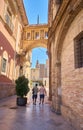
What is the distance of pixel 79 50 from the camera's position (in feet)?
19.0

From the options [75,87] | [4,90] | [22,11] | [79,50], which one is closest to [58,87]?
[75,87]

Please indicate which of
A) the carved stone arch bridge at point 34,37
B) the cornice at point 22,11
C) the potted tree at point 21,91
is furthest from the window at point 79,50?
the carved stone arch bridge at point 34,37

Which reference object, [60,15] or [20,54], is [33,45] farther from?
[60,15]

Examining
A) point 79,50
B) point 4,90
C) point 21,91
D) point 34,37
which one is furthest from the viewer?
point 34,37

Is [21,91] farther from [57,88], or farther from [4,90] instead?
[4,90]

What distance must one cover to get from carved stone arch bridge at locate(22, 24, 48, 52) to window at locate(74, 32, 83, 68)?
1745 centimetres

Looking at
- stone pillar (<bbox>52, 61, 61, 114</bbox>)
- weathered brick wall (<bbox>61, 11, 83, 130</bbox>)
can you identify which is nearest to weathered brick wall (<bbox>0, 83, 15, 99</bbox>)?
stone pillar (<bbox>52, 61, 61, 114</bbox>)

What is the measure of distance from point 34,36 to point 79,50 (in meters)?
18.6

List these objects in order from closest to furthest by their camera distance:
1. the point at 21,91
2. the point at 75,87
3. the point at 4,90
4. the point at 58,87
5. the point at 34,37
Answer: the point at 75,87
the point at 58,87
the point at 21,91
the point at 4,90
the point at 34,37

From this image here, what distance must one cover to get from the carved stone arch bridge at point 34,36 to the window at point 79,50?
17.5 metres

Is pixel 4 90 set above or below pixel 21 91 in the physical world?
below

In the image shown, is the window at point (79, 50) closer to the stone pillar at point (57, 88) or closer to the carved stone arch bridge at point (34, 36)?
the stone pillar at point (57, 88)

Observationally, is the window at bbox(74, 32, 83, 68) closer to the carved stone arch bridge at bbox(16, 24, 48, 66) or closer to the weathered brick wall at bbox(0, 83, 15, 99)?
the weathered brick wall at bbox(0, 83, 15, 99)

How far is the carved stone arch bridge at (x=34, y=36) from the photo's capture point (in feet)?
76.9
